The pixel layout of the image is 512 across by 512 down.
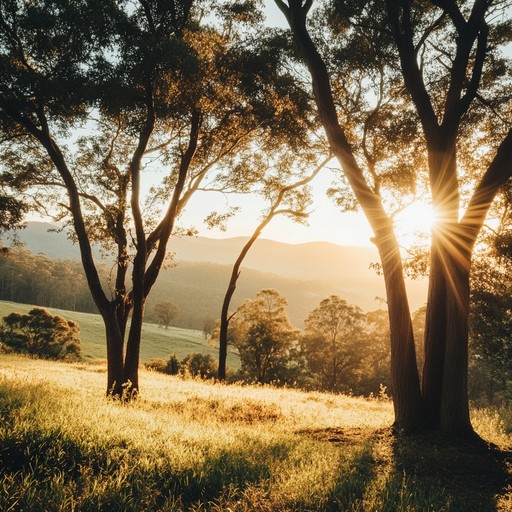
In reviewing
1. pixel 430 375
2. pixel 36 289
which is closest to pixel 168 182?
pixel 430 375

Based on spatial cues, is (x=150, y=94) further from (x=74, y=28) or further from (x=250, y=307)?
(x=250, y=307)

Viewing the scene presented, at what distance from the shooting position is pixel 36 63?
10078 mm

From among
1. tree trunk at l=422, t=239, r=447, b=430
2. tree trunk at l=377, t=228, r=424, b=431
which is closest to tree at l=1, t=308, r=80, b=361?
tree trunk at l=377, t=228, r=424, b=431

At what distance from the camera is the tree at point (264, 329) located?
44.5 m

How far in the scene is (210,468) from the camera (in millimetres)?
4332

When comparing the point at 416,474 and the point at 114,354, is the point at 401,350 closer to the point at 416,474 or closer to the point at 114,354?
the point at 416,474

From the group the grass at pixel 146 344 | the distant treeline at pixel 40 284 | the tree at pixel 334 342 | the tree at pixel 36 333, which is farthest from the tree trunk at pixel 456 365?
the distant treeline at pixel 40 284

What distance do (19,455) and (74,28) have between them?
31.5 ft

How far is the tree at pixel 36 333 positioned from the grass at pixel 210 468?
46454 mm

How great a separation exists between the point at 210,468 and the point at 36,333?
51.3 meters

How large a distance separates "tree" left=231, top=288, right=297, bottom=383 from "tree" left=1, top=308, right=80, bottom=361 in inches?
854

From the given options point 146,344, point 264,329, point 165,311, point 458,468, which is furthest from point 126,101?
point 165,311

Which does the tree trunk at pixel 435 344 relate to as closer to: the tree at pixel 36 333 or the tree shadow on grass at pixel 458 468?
the tree shadow on grass at pixel 458 468

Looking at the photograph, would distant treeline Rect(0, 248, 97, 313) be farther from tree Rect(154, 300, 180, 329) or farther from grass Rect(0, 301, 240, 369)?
grass Rect(0, 301, 240, 369)
